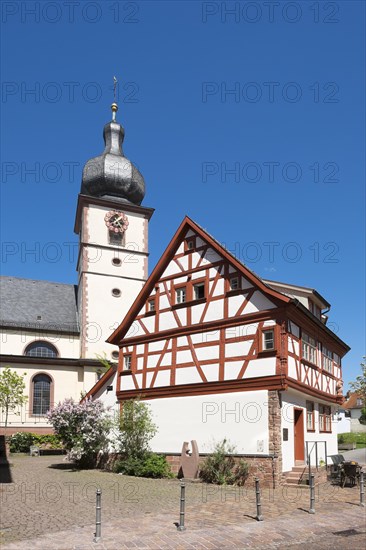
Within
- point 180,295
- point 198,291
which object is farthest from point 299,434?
point 180,295

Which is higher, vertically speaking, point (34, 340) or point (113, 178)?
point (113, 178)

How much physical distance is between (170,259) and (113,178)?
21872 millimetres

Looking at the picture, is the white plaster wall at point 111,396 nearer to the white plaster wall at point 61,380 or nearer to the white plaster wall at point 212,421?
the white plaster wall at point 212,421

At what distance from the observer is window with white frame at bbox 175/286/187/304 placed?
23938mm

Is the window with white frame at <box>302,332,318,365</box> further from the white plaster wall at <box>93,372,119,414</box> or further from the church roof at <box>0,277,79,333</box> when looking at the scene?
the church roof at <box>0,277,79,333</box>

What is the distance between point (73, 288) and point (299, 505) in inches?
1306

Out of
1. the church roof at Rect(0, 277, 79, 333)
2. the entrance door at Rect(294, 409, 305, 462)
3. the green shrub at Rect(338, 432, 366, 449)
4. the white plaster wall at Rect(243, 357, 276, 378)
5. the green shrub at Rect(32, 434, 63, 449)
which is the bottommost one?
the green shrub at Rect(338, 432, 366, 449)

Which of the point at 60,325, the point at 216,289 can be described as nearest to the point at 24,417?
the point at 60,325

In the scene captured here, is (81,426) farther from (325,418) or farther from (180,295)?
(325,418)

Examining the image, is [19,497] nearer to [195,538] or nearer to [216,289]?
[195,538]

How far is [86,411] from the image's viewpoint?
2372 centimetres

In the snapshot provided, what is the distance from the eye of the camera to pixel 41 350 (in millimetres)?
39500

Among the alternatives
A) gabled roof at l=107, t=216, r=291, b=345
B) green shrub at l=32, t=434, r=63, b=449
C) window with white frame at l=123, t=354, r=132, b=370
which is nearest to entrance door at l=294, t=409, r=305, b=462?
gabled roof at l=107, t=216, r=291, b=345

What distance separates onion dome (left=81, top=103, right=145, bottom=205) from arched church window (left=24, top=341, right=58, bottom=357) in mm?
13037
